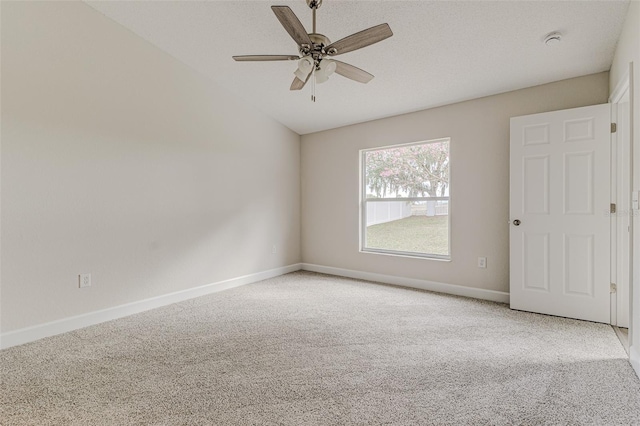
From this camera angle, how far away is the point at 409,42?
117 inches

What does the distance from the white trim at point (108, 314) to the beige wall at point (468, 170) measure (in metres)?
1.88

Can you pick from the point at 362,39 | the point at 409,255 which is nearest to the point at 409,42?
the point at 362,39

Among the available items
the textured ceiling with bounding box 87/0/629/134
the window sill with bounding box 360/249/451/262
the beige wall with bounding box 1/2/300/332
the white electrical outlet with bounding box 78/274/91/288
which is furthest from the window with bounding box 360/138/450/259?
the white electrical outlet with bounding box 78/274/91/288

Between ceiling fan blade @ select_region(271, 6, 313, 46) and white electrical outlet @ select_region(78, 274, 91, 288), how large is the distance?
289 centimetres

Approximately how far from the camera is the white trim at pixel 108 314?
106 inches

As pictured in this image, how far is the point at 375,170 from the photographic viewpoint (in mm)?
4898

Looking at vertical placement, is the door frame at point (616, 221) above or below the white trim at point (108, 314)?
above

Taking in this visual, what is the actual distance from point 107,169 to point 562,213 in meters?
4.53

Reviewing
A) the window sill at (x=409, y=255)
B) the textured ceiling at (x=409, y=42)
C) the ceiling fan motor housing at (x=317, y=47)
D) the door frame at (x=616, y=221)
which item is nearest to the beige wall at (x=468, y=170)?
the window sill at (x=409, y=255)

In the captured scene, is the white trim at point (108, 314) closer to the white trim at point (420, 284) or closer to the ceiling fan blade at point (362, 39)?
the white trim at point (420, 284)

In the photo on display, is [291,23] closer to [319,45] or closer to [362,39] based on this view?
[319,45]

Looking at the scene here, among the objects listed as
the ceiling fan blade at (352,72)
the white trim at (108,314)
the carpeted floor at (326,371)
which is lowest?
the carpeted floor at (326,371)

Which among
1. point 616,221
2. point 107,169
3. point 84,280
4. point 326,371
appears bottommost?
point 326,371

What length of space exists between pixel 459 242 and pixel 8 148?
457 centimetres
